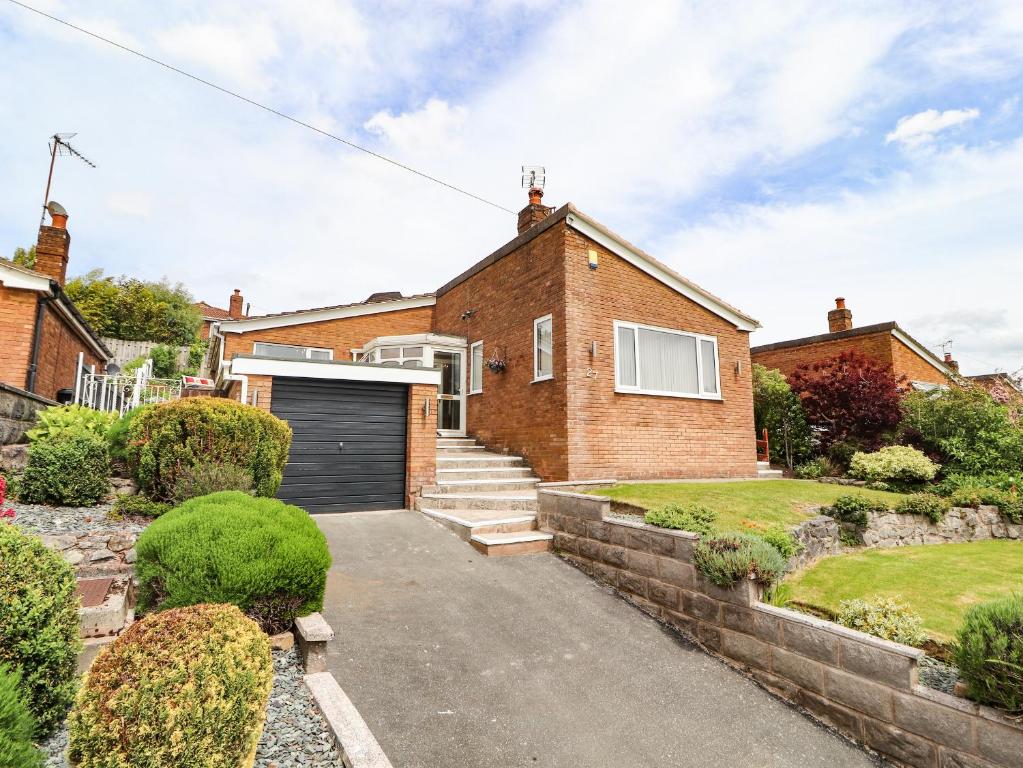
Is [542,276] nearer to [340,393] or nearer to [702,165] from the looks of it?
[702,165]

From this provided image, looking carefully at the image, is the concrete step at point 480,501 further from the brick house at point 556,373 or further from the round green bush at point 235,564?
the round green bush at point 235,564

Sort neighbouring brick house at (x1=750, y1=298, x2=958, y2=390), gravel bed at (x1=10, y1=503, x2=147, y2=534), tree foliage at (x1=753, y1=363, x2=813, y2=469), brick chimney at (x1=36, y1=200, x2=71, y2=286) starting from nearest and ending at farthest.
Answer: gravel bed at (x1=10, y1=503, x2=147, y2=534)
brick chimney at (x1=36, y1=200, x2=71, y2=286)
tree foliage at (x1=753, y1=363, x2=813, y2=469)
neighbouring brick house at (x1=750, y1=298, x2=958, y2=390)

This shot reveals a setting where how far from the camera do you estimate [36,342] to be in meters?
10.5

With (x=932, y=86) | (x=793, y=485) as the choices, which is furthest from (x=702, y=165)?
(x=793, y=485)

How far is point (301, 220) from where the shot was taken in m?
11.5

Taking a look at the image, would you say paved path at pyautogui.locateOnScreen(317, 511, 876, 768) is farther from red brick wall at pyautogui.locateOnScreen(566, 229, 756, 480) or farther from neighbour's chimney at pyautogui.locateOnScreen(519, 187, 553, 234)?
neighbour's chimney at pyautogui.locateOnScreen(519, 187, 553, 234)

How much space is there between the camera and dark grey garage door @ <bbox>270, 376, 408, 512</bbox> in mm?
8625

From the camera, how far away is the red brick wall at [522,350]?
1013 centimetres

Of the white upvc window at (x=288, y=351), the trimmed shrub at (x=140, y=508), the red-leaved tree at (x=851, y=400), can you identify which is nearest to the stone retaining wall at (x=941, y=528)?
the red-leaved tree at (x=851, y=400)

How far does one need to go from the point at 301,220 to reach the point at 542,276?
5730 mm

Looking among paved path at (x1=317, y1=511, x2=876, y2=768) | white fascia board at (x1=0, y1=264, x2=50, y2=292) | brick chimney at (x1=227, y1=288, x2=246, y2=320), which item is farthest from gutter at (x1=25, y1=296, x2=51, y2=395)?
brick chimney at (x1=227, y1=288, x2=246, y2=320)

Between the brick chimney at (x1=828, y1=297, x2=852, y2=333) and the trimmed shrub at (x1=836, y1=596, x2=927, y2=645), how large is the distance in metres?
18.1

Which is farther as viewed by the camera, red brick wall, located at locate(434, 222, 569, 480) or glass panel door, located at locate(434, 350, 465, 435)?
glass panel door, located at locate(434, 350, 465, 435)

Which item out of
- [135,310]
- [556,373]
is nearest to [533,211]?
[556,373]
